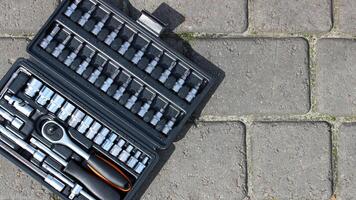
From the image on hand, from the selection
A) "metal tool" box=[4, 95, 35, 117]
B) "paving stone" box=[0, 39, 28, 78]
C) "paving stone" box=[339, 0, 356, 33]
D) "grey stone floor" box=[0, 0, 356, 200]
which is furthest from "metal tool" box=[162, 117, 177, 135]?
"paving stone" box=[339, 0, 356, 33]

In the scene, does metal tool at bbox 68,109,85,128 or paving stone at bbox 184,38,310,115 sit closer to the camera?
metal tool at bbox 68,109,85,128

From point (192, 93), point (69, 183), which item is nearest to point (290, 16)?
point (192, 93)

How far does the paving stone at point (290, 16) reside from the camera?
2033 millimetres

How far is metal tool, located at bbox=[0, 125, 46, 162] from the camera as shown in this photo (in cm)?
186

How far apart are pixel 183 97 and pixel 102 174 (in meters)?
0.35

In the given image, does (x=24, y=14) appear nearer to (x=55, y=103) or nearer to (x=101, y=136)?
(x=55, y=103)

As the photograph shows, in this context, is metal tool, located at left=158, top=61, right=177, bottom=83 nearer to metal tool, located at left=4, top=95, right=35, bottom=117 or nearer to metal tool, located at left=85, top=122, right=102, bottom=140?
metal tool, located at left=85, top=122, right=102, bottom=140

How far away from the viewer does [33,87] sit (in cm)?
187

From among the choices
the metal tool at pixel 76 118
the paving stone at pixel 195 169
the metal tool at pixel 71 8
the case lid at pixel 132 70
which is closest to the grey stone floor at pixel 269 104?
the paving stone at pixel 195 169

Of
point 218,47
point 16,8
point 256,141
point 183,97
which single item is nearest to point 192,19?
point 218,47

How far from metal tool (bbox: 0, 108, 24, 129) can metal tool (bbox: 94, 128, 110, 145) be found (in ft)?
0.77

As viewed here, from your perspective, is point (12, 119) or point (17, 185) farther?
point (17, 185)

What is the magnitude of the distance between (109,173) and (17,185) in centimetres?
34

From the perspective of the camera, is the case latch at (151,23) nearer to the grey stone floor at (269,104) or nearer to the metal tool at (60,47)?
the grey stone floor at (269,104)
